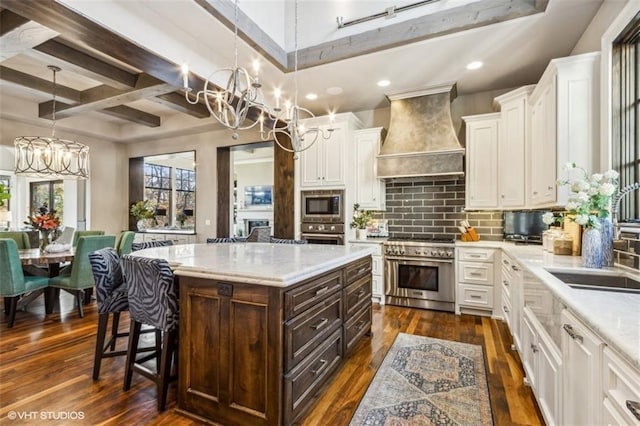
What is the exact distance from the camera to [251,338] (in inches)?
65.8

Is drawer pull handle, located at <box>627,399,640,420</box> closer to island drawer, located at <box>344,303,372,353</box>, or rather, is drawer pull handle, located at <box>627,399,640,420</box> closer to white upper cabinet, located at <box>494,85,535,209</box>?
Answer: island drawer, located at <box>344,303,372,353</box>

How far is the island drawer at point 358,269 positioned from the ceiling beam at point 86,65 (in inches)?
143

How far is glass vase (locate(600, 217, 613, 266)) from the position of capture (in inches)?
81.0

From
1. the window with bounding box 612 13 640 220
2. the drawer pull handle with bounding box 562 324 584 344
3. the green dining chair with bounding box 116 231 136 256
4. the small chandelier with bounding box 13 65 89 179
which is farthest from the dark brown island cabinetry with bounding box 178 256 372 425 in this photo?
the small chandelier with bounding box 13 65 89 179

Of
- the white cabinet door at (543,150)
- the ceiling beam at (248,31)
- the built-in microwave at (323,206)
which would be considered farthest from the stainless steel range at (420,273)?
the ceiling beam at (248,31)

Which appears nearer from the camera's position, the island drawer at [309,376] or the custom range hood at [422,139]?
the island drawer at [309,376]

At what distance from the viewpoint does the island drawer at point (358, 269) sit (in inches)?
101

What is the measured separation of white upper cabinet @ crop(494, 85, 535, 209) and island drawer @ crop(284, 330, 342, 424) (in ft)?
9.02

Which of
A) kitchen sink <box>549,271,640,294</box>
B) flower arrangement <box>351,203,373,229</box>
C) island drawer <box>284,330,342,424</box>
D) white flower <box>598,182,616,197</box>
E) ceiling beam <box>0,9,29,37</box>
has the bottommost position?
island drawer <box>284,330,342,424</box>

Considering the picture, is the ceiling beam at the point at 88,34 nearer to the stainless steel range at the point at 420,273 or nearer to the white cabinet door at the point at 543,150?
the stainless steel range at the point at 420,273

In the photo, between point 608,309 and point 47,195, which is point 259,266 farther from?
point 47,195

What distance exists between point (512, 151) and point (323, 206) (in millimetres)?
2518

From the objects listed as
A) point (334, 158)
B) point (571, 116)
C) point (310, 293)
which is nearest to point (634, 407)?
point (310, 293)

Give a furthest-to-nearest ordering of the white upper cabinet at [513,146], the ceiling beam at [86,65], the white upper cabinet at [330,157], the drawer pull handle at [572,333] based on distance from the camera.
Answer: the white upper cabinet at [330,157] → the white upper cabinet at [513,146] → the ceiling beam at [86,65] → the drawer pull handle at [572,333]
